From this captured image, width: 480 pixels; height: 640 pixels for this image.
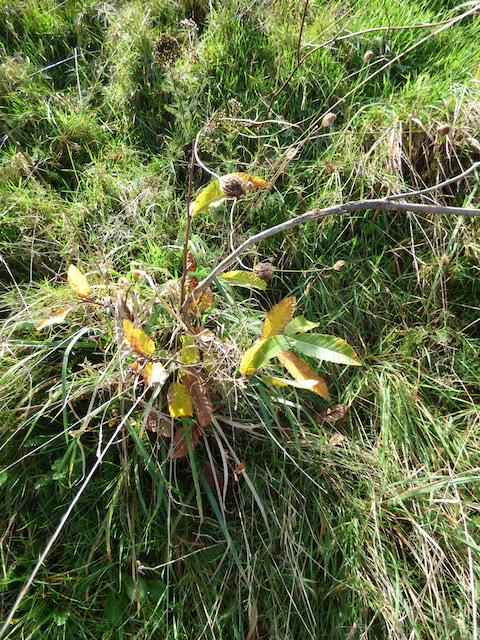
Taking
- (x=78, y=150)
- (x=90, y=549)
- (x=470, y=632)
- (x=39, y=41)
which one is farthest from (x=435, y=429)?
(x=39, y=41)

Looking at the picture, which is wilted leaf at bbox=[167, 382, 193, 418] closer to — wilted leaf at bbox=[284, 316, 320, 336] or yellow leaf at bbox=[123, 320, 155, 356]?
yellow leaf at bbox=[123, 320, 155, 356]

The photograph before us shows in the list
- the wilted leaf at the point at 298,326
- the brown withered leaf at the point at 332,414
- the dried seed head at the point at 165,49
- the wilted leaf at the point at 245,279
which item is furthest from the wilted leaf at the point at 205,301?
the dried seed head at the point at 165,49

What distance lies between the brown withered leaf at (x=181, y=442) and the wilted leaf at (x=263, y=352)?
307mm

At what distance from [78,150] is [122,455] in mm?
1385

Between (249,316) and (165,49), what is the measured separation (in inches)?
49.0

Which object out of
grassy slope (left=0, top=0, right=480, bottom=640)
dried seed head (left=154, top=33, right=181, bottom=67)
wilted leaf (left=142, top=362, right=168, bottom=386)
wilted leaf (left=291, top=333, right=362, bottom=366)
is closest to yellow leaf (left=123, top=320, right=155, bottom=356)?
wilted leaf (left=142, top=362, right=168, bottom=386)

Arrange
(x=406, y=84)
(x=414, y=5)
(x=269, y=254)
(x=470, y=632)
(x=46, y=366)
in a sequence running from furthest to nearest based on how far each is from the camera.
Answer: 1. (x=414, y=5)
2. (x=406, y=84)
3. (x=269, y=254)
4. (x=46, y=366)
5. (x=470, y=632)

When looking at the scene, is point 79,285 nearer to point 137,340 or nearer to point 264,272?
point 137,340

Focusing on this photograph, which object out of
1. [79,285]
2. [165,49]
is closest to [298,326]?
[79,285]

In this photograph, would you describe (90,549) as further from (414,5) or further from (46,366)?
(414,5)

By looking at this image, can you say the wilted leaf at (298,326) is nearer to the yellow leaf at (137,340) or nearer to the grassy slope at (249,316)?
the grassy slope at (249,316)

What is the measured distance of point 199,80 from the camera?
6.39 ft

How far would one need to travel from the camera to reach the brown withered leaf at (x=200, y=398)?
1.30 m

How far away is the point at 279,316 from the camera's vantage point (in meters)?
1.19
